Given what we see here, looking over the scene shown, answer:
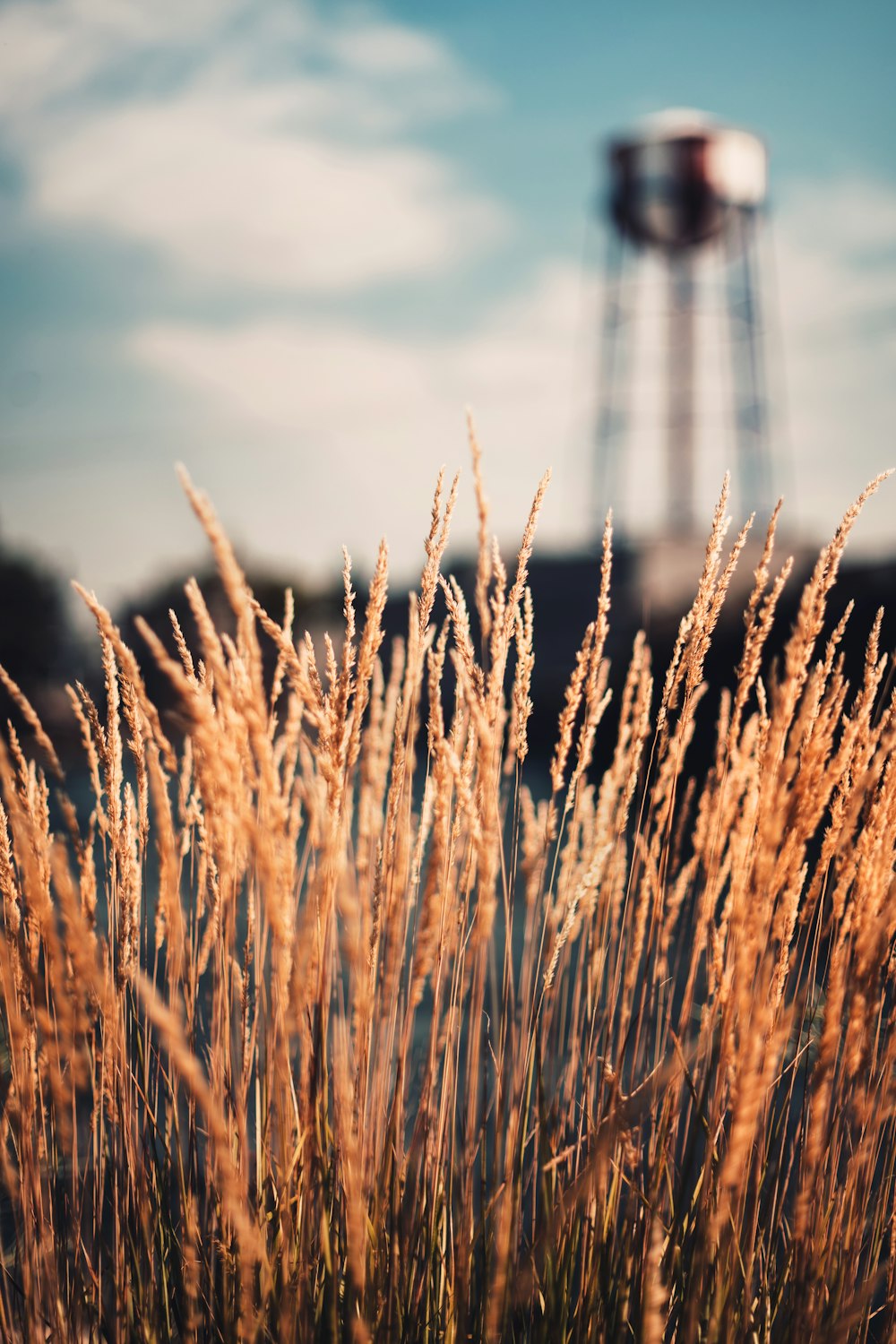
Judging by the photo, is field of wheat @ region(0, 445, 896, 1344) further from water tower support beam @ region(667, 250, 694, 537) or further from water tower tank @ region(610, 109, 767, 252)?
water tower tank @ region(610, 109, 767, 252)

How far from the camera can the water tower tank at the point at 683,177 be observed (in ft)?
53.5

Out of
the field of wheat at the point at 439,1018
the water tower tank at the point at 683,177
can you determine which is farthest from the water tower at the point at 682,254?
the field of wheat at the point at 439,1018

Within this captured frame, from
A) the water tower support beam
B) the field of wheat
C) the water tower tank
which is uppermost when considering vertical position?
the water tower tank

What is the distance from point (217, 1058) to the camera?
1181mm

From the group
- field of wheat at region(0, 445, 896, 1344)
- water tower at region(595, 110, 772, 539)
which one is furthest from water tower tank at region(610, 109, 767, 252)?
field of wheat at region(0, 445, 896, 1344)

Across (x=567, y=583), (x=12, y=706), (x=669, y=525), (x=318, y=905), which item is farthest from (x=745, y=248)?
(x=318, y=905)

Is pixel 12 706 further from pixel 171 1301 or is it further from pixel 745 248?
pixel 745 248

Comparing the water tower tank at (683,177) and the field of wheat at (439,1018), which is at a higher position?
the water tower tank at (683,177)

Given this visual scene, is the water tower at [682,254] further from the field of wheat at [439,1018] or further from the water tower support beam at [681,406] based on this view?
the field of wheat at [439,1018]

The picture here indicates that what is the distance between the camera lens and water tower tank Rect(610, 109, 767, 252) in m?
16.3

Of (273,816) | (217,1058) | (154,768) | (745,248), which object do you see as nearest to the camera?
(273,816)

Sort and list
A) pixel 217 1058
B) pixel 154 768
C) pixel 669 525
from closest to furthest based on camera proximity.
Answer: pixel 154 768
pixel 217 1058
pixel 669 525

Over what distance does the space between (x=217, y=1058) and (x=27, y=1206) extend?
0.27 m

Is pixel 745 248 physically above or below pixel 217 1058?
above
